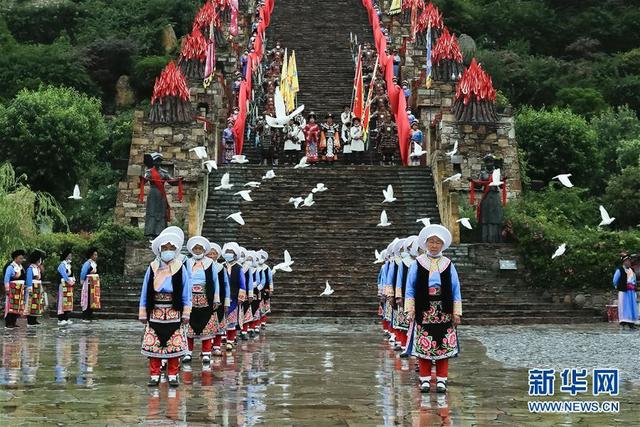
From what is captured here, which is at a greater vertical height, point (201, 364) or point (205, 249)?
point (205, 249)

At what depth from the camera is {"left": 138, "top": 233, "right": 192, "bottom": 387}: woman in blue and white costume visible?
12828 millimetres

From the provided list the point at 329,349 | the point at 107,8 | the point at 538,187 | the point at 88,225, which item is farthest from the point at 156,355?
the point at 107,8

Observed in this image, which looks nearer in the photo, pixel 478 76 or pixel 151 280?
pixel 151 280

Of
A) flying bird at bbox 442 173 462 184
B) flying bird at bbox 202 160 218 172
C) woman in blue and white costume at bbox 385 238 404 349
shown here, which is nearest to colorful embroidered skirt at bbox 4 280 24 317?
flying bird at bbox 202 160 218 172

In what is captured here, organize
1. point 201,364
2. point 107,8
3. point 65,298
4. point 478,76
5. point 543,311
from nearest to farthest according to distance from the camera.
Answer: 1. point 201,364
2. point 65,298
3. point 543,311
4. point 478,76
5. point 107,8

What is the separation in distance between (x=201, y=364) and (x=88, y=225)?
23.5m

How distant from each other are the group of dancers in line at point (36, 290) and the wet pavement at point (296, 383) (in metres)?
2.67

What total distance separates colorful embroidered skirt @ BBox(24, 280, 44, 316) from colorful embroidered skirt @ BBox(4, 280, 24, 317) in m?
0.17

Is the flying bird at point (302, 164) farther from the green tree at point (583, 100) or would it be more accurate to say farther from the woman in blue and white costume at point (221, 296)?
the green tree at point (583, 100)

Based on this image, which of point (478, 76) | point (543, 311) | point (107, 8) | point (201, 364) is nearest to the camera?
point (201, 364)

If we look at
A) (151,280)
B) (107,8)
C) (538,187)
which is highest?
(107,8)

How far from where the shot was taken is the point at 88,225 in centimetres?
3791

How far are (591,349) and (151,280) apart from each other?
778 centimetres

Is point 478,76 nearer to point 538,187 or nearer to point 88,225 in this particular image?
point 538,187
